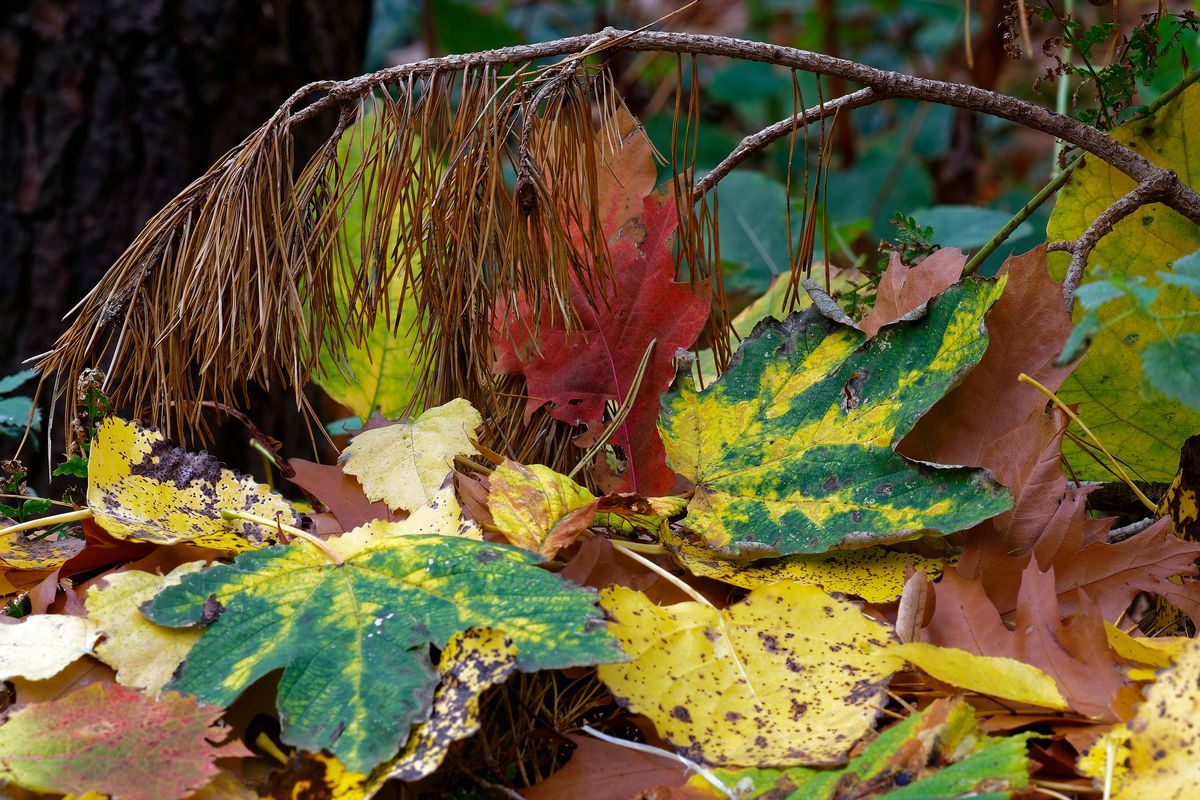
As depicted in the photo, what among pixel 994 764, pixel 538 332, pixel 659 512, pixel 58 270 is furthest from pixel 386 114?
pixel 58 270

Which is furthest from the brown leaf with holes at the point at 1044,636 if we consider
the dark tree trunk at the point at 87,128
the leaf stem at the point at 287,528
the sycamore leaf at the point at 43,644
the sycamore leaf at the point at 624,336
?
the dark tree trunk at the point at 87,128

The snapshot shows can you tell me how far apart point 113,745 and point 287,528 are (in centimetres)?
18

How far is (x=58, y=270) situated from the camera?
1.77 metres

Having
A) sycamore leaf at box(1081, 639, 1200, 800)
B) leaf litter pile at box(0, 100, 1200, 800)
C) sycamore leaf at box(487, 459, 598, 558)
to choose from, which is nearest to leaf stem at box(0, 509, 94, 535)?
leaf litter pile at box(0, 100, 1200, 800)

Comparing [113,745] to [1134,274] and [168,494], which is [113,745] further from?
[1134,274]

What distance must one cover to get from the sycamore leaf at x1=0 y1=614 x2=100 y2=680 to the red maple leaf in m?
0.35

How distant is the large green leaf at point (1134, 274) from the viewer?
2.50 feet

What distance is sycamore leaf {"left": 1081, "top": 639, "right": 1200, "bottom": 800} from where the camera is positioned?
44 cm

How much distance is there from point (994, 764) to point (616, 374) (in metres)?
0.43

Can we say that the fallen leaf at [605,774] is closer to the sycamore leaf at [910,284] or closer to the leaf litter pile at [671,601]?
the leaf litter pile at [671,601]

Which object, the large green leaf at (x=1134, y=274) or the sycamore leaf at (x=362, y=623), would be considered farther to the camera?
the large green leaf at (x=1134, y=274)

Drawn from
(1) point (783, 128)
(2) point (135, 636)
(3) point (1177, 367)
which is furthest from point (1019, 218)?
(2) point (135, 636)

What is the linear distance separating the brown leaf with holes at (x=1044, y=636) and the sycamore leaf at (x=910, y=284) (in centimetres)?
19

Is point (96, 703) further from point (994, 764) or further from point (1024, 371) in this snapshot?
point (1024, 371)
